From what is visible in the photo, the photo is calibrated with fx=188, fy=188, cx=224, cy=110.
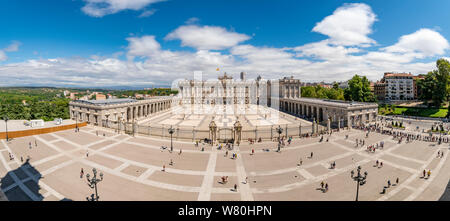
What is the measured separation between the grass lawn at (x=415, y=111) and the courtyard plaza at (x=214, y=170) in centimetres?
3586

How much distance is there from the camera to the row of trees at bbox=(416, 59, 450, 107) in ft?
167

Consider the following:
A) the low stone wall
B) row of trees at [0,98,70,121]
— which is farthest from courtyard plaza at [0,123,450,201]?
row of trees at [0,98,70,121]

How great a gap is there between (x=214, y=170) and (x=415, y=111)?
231 ft

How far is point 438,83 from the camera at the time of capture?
172ft

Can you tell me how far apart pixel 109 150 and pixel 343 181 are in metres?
29.4

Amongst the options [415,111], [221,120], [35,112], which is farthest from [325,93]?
[35,112]

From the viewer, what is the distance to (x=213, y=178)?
19.0 metres

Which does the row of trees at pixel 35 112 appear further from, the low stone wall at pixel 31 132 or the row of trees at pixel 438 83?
the row of trees at pixel 438 83

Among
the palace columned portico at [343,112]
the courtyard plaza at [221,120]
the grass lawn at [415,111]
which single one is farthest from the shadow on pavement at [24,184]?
the grass lawn at [415,111]

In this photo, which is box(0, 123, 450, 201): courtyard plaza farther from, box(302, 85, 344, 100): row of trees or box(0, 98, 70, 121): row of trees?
box(302, 85, 344, 100): row of trees
